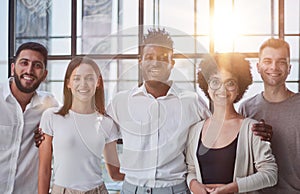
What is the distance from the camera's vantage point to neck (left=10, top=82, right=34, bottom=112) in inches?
65.1

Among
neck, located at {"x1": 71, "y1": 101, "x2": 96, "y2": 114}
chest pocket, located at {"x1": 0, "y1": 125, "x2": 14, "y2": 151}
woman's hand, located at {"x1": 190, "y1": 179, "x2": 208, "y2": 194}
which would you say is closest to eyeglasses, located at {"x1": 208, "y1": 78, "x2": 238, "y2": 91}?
woman's hand, located at {"x1": 190, "y1": 179, "x2": 208, "y2": 194}

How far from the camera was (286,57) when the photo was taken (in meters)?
1.49

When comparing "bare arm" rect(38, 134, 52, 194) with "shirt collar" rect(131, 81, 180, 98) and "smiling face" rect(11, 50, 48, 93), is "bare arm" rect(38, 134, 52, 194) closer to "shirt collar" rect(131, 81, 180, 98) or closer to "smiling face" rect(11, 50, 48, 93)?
"smiling face" rect(11, 50, 48, 93)

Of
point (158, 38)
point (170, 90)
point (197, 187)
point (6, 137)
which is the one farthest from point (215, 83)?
point (6, 137)

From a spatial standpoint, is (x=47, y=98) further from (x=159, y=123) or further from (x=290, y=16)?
(x=290, y=16)

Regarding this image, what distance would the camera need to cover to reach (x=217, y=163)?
1462mm

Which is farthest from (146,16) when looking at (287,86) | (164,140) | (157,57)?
(287,86)

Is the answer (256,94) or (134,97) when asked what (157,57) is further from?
(256,94)

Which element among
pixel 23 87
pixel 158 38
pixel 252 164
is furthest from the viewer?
pixel 23 87

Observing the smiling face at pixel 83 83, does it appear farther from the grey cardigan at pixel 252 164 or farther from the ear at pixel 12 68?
the grey cardigan at pixel 252 164

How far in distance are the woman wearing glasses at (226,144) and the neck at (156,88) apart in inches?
4.9

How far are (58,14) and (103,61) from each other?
28 cm

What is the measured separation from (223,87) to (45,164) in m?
0.72

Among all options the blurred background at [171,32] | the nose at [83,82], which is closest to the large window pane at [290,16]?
the blurred background at [171,32]
